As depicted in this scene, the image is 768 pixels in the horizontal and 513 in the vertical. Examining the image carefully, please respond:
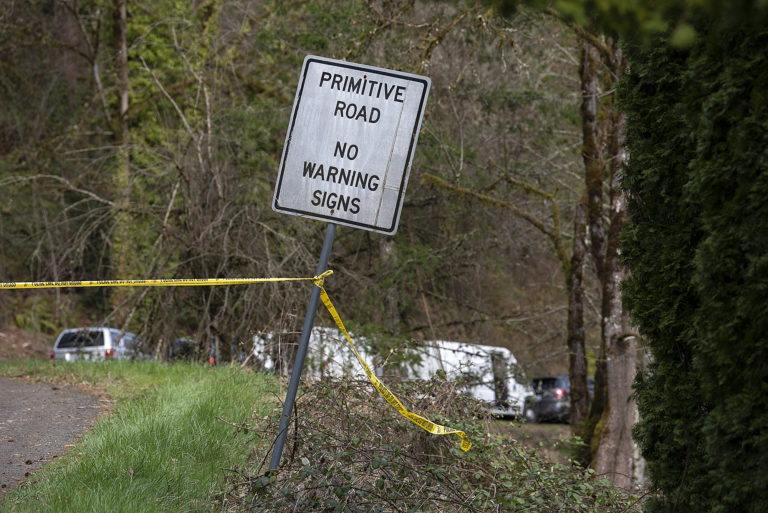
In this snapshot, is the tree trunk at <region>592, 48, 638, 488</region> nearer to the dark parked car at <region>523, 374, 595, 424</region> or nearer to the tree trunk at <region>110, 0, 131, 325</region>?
the tree trunk at <region>110, 0, 131, 325</region>

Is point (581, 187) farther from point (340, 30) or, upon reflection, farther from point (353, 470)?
point (353, 470)

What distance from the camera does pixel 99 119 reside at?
27938 millimetres

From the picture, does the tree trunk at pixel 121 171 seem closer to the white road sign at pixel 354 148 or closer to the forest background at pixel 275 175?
the forest background at pixel 275 175

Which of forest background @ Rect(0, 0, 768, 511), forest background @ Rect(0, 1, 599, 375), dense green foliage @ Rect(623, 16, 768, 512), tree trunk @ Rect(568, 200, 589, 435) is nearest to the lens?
dense green foliage @ Rect(623, 16, 768, 512)

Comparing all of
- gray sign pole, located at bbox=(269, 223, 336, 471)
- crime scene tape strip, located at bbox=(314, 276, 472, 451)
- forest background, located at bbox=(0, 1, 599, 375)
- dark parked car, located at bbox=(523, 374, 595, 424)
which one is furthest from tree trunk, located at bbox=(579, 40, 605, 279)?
dark parked car, located at bbox=(523, 374, 595, 424)

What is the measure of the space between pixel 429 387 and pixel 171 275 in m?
8.48

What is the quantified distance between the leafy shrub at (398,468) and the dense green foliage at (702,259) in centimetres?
127

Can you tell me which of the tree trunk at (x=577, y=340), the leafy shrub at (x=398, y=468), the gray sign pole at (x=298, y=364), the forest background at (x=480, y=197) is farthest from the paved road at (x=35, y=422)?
the tree trunk at (x=577, y=340)

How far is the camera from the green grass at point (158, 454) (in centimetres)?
462

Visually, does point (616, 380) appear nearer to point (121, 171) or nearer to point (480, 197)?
point (480, 197)

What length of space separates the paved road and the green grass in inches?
8.1

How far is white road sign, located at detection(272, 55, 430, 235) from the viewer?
16.3ft

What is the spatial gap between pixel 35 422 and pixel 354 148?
13.5 feet

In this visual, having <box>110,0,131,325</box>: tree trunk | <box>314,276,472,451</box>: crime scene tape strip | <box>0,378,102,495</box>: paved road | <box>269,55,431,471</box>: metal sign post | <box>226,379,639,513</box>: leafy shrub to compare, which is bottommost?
<box>0,378,102,495</box>: paved road
